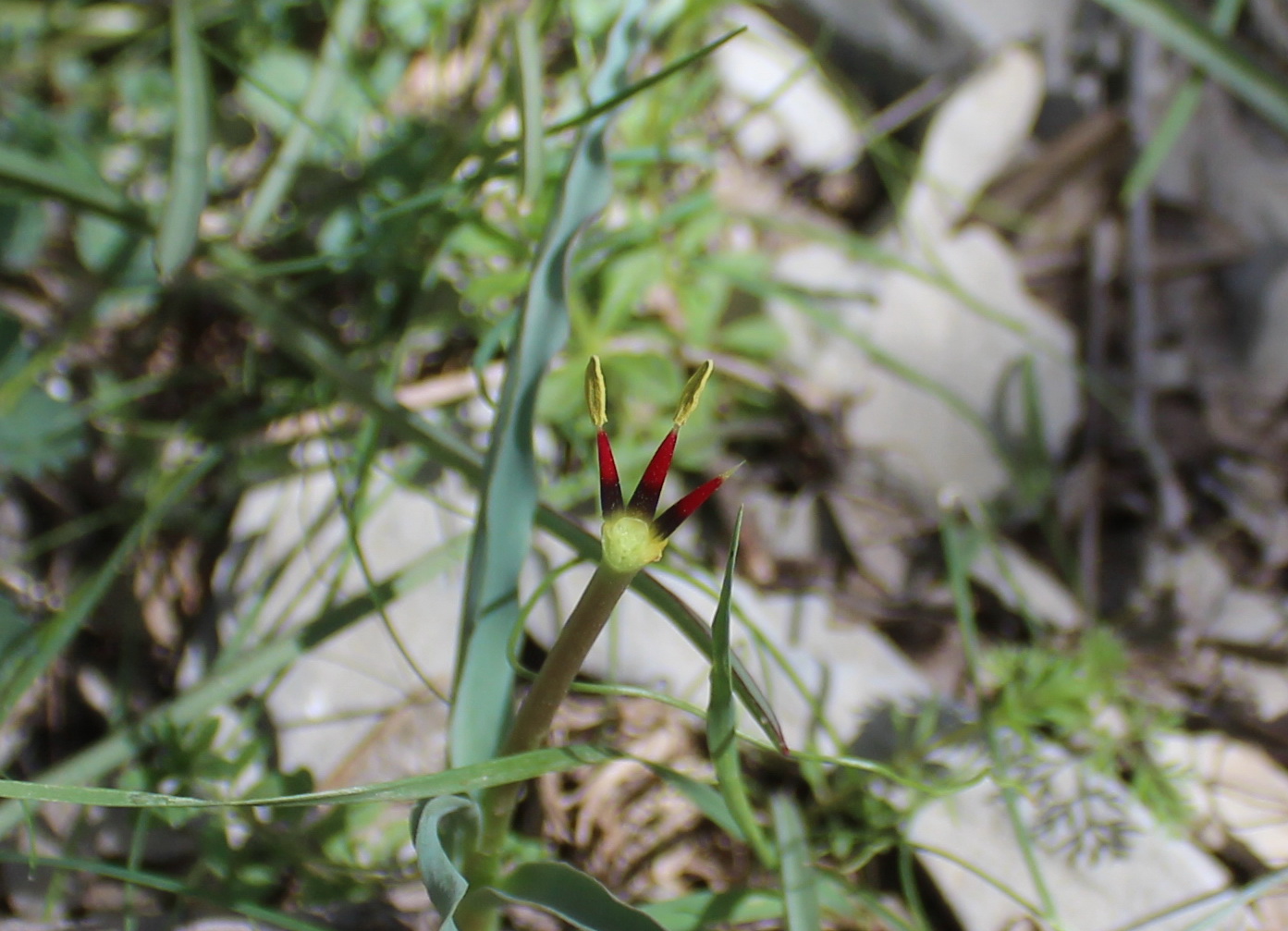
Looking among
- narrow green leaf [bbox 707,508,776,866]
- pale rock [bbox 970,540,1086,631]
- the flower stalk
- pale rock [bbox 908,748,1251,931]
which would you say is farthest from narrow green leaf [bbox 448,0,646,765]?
pale rock [bbox 970,540,1086,631]

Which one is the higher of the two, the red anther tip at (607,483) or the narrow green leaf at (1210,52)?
the narrow green leaf at (1210,52)

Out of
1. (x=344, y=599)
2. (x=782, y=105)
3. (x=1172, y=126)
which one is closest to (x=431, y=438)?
(x=344, y=599)

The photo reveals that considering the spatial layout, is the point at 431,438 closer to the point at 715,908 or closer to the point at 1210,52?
the point at 715,908

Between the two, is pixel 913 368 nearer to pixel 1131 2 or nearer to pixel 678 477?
pixel 678 477

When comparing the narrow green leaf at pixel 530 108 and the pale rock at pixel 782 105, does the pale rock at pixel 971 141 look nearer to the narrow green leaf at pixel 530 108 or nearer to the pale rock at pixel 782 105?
the pale rock at pixel 782 105

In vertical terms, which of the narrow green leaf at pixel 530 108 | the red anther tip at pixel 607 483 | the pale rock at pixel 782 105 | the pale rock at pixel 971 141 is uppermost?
the pale rock at pixel 782 105

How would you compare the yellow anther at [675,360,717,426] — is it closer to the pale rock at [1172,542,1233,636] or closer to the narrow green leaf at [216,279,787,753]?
the narrow green leaf at [216,279,787,753]

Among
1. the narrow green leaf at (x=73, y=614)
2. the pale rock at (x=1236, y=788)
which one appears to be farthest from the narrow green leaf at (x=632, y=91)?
the pale rock at (x=1236, y=788)

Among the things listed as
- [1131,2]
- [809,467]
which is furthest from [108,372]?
[1131,2]

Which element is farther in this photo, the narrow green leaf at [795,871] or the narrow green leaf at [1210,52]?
the narrow green leaf at [1210,52]
